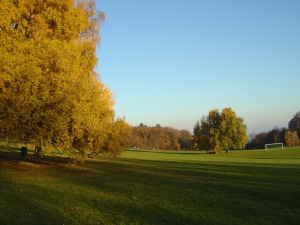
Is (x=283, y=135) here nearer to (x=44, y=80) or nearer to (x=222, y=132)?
(x=222, y=132)

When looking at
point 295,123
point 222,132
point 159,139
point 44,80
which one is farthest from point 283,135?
point 44,80

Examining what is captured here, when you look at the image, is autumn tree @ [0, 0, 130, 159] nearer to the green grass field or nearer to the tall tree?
the green grass field

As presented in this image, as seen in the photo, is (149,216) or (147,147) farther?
(147,147)

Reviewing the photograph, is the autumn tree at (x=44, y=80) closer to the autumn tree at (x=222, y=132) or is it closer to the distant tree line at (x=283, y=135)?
the autumn tree at (x=222, y=132)

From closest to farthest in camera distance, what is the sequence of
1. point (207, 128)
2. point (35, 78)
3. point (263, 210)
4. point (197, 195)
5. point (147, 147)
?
point (263, 210), point (197, 195), point (35, 78), point (207, 128), point (147, 147)

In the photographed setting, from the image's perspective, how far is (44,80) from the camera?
17.1 meters

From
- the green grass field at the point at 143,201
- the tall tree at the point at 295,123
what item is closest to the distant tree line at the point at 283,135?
the tall tree at the point at 295,123

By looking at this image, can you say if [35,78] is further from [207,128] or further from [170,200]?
[207,128]

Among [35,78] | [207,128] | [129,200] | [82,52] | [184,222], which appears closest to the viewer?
[184,222]

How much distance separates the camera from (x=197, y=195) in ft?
47.3

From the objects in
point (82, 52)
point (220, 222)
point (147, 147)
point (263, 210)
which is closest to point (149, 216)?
point (220, 222)

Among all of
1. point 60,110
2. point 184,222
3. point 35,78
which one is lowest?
point 184,222

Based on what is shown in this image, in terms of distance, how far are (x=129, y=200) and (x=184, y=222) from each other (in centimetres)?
347

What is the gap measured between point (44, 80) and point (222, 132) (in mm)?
64865
